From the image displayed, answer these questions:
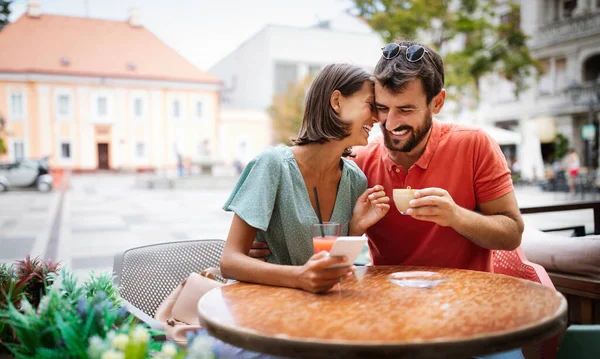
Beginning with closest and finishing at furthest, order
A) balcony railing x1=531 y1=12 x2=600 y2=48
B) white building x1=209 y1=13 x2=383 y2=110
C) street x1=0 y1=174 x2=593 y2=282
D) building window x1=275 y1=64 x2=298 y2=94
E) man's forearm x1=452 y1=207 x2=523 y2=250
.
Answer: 1. man's forearm x1=452 y1=207 x2=523 y2=250
2. street x1=0 y1=174 x2=593 y2=282
3. balcony railing x1=531 y1=12 x2=600 y2=48
4. white building x1=209 y1=13 x2=383 y2=110
5. building window x1=275 y1=64 x2=298 y2=94

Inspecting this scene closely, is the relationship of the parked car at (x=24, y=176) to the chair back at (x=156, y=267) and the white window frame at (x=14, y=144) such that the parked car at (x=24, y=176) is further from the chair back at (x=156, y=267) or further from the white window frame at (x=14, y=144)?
the chair back at (x=156, y=267)

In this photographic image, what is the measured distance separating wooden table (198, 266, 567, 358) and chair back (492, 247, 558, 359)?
0.60m

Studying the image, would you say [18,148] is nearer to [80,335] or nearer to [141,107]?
[141,107]

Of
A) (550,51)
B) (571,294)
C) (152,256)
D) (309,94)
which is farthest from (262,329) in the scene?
(550,51)

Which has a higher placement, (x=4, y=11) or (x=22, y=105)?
(x=22, y=105)

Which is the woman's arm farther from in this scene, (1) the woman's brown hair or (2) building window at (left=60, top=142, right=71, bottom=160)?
(2) building window at (left=60, top=142, right=71, bottom=160)

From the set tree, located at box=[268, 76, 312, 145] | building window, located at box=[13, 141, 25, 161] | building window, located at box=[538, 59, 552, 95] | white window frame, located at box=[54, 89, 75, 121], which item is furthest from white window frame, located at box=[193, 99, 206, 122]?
building window, located at box=[538, 59, 552, 95]

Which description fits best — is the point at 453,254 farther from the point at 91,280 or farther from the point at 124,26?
the point at 124,26

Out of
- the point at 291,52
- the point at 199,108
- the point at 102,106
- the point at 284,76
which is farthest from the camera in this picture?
the point at 284,76

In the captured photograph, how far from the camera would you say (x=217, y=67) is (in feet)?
157

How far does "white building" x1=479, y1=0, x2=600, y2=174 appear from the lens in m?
20.3

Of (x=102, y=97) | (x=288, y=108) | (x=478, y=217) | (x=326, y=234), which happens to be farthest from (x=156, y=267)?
(x=102, y=97)

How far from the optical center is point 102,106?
1321 inches

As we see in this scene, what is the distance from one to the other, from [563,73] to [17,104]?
92.6 feet
